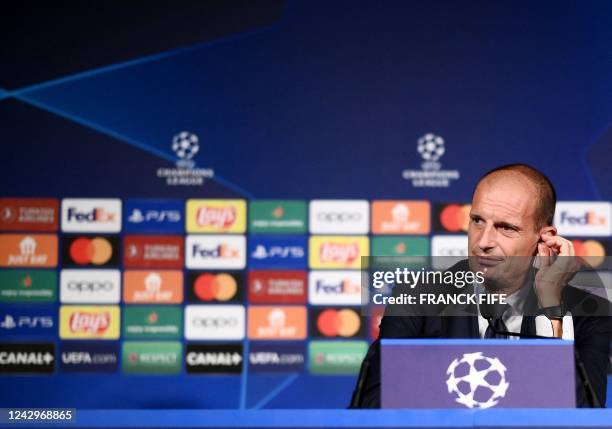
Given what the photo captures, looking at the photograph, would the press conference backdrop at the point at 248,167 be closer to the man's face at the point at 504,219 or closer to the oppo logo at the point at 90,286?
the oppo logo at the point at 90,286

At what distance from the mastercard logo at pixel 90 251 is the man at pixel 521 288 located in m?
1.88

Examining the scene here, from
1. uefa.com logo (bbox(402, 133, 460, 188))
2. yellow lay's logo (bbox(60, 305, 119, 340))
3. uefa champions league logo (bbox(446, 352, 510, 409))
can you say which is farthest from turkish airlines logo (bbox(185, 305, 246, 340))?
uefa champions league logo (bbox(446, 352, 510, 409))

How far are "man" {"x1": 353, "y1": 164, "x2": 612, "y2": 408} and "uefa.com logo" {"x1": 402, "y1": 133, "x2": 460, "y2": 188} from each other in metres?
1.31

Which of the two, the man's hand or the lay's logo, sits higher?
the lay's logo

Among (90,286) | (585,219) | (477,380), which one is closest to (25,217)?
(90,286)

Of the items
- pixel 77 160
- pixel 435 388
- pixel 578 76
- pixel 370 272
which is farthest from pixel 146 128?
pixel 435 388

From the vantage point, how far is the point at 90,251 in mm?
3615

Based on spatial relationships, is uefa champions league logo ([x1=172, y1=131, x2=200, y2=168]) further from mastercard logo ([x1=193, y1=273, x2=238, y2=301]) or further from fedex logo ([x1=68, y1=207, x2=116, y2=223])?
mastercard logo ([x1=193, y1=273, x2=238, y2=301])

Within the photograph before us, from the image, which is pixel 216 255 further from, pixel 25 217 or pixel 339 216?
pixel 25 217

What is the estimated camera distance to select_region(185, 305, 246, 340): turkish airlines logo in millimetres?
3602

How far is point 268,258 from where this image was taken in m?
3.62

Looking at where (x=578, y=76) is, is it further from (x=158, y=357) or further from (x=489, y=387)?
(x=489, y=387)

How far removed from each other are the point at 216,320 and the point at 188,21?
1.29 m

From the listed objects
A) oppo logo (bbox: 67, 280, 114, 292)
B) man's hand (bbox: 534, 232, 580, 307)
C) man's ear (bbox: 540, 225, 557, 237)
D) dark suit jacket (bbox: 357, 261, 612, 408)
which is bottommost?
dark suit jacket (bbox: 357, 261, 612, 408)
